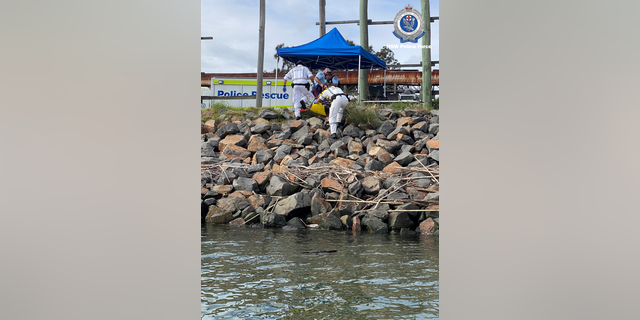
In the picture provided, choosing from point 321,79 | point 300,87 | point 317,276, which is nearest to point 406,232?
point 317,276

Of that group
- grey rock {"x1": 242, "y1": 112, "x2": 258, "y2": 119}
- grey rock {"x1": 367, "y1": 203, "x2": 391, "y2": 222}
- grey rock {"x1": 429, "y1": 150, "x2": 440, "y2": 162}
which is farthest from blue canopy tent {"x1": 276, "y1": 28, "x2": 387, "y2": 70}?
grey rock {"x1": 367, "y1": 203, "x2": 391, "y2": 222}

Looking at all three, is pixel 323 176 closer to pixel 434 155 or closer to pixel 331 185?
pixel 331 185

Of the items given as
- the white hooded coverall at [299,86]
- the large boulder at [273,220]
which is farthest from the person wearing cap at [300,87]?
the large boulder at [273,220]

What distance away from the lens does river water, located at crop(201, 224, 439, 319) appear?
3170mm

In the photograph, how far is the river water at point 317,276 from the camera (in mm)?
3170

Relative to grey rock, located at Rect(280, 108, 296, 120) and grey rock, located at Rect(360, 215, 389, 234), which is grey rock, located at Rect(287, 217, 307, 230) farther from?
grey rock, located at Rect(280, 108, 296, 120)

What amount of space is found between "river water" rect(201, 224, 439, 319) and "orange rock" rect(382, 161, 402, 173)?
1.69 m

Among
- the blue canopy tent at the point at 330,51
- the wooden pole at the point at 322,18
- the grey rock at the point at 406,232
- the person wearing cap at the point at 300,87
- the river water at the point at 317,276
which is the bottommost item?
the river water at the point at 317,276

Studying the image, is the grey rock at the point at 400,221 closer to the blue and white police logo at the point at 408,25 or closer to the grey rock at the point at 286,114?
the grey rock at the point at 286,114

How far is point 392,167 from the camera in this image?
780 centimetres

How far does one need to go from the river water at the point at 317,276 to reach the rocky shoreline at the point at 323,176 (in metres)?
0.44

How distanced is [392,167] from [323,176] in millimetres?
1141
